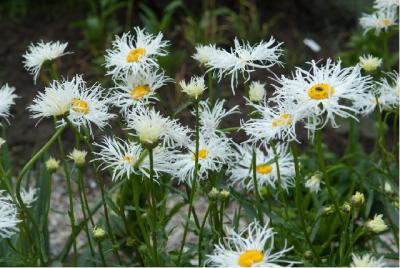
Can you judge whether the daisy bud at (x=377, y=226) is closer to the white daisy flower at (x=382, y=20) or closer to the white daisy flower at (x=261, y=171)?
the white daisy flower at (x=261, y=171)

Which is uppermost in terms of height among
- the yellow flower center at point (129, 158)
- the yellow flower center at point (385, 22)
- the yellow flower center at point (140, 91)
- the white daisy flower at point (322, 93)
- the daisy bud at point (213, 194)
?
the yellow flower center at point (385, 22)

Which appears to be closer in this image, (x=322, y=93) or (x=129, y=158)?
(x=322, y=93)

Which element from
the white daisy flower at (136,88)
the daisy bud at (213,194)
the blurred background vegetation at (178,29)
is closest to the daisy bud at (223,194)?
the daisy bud at (213,194)

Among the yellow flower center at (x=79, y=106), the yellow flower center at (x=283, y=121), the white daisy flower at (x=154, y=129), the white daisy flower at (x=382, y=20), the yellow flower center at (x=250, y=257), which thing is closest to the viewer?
the yellow flower center at (x=250, y=257)

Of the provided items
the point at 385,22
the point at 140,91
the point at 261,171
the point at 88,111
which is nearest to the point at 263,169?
the point at 261,171

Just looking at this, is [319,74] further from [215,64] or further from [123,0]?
[123,0]

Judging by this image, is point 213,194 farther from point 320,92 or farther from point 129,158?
point 320,92
